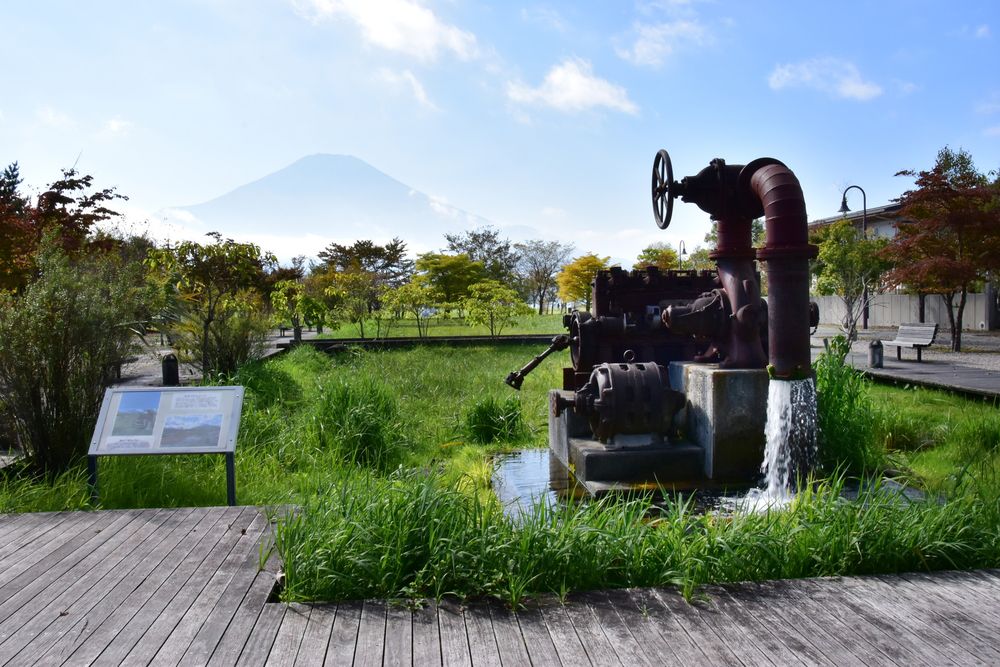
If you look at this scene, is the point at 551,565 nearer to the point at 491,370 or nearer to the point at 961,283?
the point at 491,370

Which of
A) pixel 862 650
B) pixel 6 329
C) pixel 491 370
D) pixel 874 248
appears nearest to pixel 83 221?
pixel 491 370

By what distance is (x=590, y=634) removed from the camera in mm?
2875

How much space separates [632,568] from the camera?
11.4 feet

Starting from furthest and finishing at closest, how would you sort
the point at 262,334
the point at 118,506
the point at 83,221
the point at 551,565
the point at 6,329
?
the point at 83,221, the point at 262,334, the point at 6,329, the point at 118,506, the point at 551,565

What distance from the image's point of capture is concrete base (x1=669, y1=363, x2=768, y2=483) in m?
6.02

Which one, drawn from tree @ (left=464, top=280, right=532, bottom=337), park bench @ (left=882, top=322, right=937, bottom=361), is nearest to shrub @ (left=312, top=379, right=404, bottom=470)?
park bench @ (left=882, top=322, right=937, bottom=361)

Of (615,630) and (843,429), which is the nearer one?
(615,630)

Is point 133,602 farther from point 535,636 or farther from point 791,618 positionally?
point 791,618

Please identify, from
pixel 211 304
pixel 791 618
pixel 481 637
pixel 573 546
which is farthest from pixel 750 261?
pixel 211 304

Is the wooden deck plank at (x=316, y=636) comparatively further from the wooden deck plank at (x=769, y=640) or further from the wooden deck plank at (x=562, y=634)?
the wooden deck plank at (x=769, y=640)

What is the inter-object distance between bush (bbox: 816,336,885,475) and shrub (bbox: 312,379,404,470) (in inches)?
154

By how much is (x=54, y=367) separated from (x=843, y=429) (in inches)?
252

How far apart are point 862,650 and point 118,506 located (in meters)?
4.77

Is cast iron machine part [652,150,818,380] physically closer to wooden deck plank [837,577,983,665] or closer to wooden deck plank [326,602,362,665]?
wooden deck plank [837,577,983,665]
